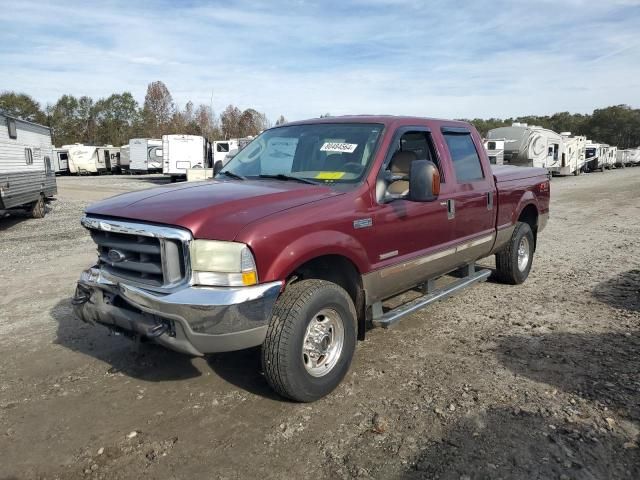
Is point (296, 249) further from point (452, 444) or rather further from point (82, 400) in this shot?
point (82, 400)

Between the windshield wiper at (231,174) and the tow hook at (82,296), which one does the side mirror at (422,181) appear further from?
the tow hook at (82,296)

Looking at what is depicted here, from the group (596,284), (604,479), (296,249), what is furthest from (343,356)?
(596,284)

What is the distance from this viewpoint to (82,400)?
3727 mm

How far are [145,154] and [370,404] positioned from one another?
37021 millimetres

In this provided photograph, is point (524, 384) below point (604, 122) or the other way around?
below

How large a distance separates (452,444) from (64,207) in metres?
16.8

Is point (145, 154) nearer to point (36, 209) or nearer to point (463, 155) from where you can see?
point (36, 209)

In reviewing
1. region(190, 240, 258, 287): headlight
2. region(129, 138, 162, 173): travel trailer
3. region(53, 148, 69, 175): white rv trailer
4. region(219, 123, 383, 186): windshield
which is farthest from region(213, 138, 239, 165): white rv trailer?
region(190, 240, 258, 287): headlight

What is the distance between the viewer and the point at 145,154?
37.3 metres

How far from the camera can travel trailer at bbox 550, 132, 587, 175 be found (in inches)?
1232

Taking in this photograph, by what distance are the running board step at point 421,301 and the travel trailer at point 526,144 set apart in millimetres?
22201

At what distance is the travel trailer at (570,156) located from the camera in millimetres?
31281

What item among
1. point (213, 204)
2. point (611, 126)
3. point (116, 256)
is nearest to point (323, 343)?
point (213, 204)

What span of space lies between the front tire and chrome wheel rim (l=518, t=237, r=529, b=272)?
365 cm
